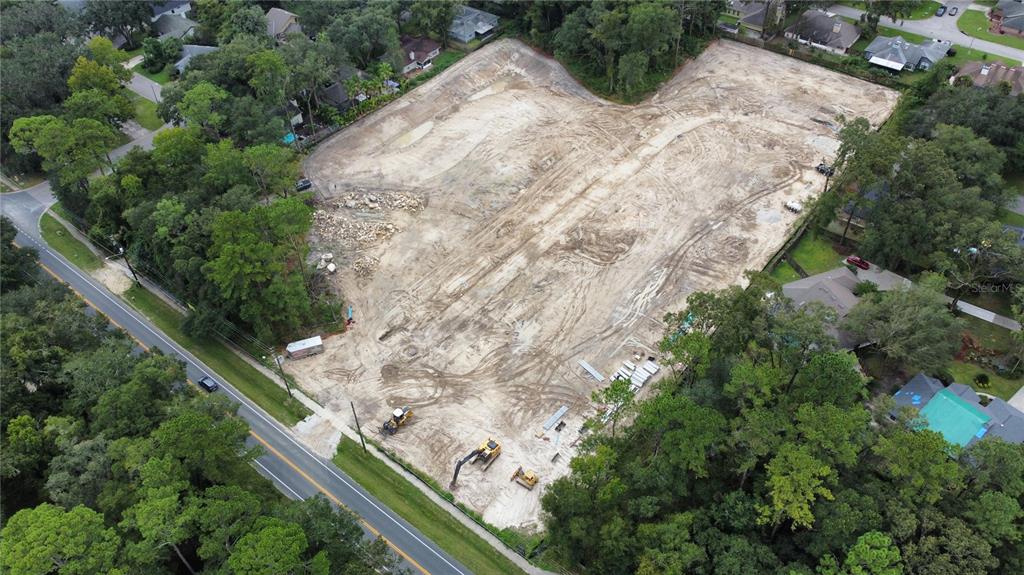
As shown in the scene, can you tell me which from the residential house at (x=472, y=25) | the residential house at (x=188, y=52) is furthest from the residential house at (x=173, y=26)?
the residential house at (x=472, y=25)

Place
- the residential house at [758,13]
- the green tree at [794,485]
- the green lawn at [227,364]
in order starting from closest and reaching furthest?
the green tree at [794,485] → the green lawn at [227,364] → the residential house at [758,13]

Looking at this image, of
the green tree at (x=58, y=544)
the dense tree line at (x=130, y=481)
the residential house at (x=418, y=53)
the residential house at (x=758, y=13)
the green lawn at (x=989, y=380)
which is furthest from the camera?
the residential house at (x=418, y=53)

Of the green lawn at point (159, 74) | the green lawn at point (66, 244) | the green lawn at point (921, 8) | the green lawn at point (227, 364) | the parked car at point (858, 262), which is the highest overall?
the green lawn at point (921, 8)

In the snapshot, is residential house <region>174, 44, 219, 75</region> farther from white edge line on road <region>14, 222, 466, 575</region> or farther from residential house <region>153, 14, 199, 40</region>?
white edge line on road <region>14, 222, 466, 575</region>

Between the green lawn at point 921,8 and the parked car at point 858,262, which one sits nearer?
the parked car at point 858,262

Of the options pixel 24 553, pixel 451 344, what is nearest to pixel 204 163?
pixel 451 344

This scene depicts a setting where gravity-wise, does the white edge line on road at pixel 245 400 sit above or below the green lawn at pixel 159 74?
below

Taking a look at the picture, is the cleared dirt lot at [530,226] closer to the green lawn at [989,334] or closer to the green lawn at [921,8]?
the green lawn at [989,334]
